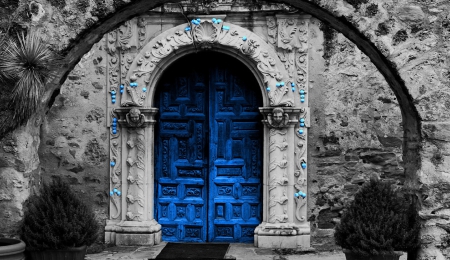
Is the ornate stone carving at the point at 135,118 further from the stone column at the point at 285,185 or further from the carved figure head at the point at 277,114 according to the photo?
the carved figure head at the point at 277,114

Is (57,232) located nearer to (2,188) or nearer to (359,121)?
(2,188)

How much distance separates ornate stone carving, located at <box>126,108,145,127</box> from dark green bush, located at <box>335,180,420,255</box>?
3.25 meters

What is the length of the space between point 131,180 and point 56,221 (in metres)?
3.07

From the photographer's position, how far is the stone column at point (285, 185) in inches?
306

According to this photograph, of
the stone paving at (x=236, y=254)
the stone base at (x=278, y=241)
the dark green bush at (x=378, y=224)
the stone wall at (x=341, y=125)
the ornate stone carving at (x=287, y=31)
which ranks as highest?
the ornate stone carving at (x=287, y=31)

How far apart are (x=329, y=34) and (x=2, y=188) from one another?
14.6 feet

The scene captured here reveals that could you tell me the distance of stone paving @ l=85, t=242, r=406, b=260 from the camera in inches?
288

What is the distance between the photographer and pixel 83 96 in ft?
26.5

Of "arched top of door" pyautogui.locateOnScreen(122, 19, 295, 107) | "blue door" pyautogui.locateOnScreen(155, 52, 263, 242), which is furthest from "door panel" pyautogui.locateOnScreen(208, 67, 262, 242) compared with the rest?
"arched top of door" pyautogui.locateOnScreen(122, 19, 295, 107)

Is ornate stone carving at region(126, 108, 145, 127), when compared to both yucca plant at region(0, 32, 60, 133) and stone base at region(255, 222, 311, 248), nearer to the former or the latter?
stone base at region(255, 222, 311, 248)

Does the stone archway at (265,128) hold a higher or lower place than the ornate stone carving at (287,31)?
lower

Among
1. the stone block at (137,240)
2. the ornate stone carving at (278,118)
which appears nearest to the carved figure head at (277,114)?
the ornate stone carving at (278,118)

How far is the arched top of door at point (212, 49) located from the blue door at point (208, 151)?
27 centimetres

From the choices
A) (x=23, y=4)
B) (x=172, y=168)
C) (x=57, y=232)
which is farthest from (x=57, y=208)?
(x=172, y=168)
